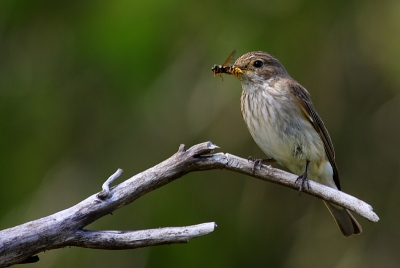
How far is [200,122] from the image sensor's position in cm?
734

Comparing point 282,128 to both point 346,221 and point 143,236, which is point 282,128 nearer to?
point 346,221

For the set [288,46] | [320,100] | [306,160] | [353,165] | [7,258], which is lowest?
[7,258]

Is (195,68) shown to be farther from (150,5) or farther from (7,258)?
(7,258)

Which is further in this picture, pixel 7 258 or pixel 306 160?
pixel 306 160

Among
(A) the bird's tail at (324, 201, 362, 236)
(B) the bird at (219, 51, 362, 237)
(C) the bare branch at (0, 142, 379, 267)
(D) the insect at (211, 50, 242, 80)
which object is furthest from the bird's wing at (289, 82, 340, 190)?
(C) the bare branch at (0, 142, 379, 267)

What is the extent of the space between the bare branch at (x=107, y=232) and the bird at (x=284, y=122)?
1.02m

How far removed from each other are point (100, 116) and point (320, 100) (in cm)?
242

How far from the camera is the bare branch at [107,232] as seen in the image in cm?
388

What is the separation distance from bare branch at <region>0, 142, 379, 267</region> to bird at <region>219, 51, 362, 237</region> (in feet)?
3.36

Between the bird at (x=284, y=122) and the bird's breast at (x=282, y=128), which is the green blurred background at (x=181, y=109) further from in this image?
the bird's breast at (x=282, y=128)

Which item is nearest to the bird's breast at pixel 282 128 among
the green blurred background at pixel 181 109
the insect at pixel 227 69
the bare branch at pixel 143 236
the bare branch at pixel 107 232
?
the insect at pixel 227 69

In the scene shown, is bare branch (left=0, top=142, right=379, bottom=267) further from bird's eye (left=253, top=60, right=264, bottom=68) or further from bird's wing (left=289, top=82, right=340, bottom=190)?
bird's eye (left=253, top=60, right=264, bottom=68)

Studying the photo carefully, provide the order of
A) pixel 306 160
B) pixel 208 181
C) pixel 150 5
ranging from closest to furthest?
pixel 306 160 < pixel 150 5 < pixel 208 181

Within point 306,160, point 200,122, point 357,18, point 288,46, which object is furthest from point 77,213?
point 357,18
